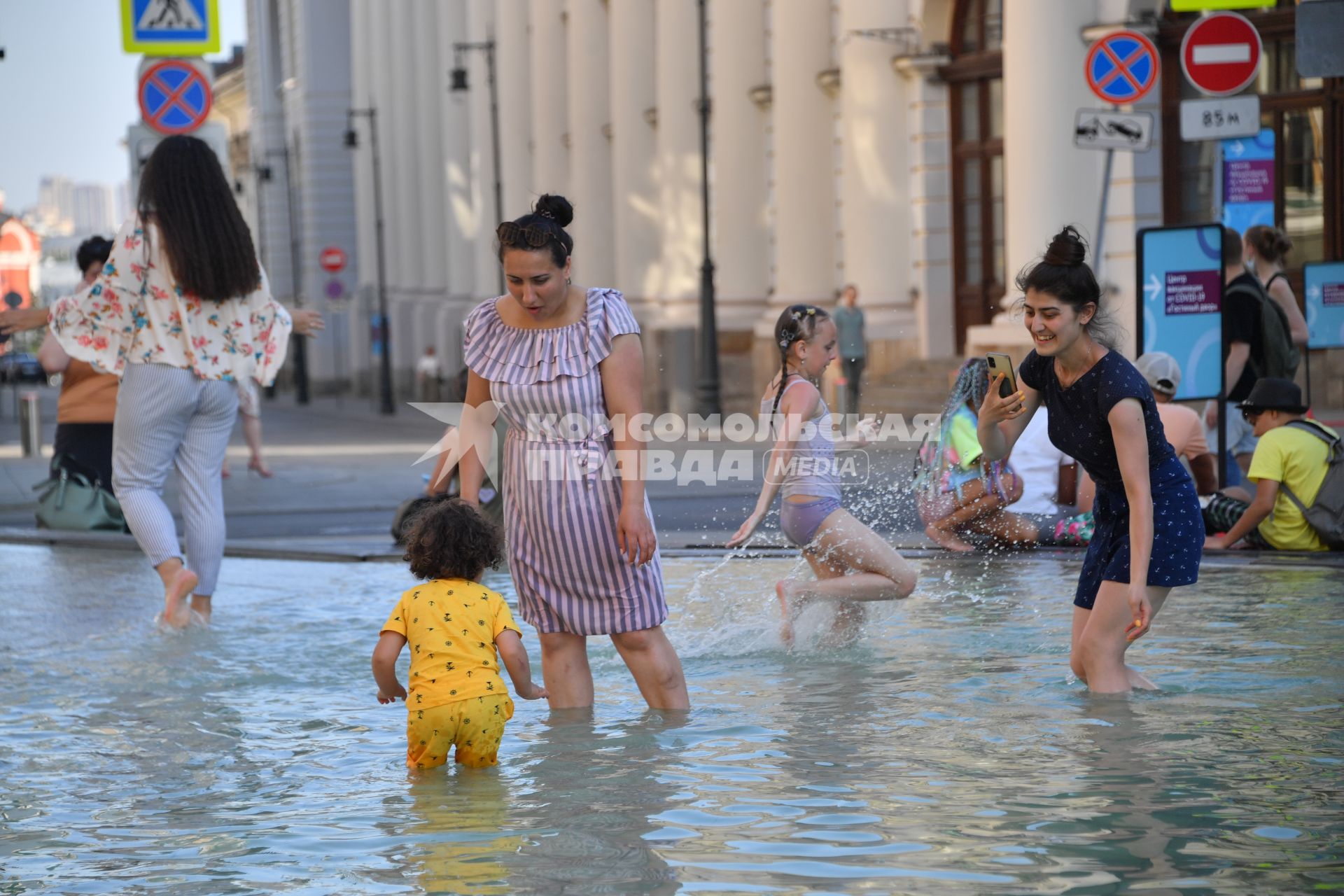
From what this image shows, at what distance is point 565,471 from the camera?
5.98 meters

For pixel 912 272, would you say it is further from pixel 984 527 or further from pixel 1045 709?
pixel 1045 709

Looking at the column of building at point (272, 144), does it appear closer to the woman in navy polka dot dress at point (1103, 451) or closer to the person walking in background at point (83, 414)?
the person walking in background at point (83, 414)

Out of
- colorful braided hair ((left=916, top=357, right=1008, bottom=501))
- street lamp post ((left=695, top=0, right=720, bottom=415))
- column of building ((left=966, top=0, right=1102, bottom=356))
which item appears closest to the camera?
colorful braided hair ((left=916, top=357, right=1008, bottom=501))

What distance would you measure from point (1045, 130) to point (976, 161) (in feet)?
13.8

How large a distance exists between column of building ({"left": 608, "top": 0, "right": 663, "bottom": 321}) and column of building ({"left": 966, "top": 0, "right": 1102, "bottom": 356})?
14.3 m

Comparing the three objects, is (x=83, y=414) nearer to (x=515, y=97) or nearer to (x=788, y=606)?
(x=788, y=606)

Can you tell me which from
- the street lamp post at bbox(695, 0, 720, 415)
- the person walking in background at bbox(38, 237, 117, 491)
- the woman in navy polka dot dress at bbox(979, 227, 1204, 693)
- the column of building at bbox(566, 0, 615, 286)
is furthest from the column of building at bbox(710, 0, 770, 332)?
the woman in navy polka dot dress at bbox(979, 227, 1204, 693)

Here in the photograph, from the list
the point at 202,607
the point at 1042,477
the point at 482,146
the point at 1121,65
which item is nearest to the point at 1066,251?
the point at 202,607

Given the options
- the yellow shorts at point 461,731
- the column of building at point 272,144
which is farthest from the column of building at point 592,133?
the column of building at point 272,144

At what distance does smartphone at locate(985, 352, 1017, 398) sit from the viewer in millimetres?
6324

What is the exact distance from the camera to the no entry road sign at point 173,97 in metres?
14.2

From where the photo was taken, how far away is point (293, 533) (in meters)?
15.5

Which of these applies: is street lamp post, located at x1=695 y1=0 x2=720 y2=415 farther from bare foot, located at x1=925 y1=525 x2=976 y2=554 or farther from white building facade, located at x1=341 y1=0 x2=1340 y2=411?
bare foot, located at x1=925 y1=525 x2=976 y2=554

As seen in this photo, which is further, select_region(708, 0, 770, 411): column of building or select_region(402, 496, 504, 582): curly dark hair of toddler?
select_region(708, 0, 770, 411): column of building
